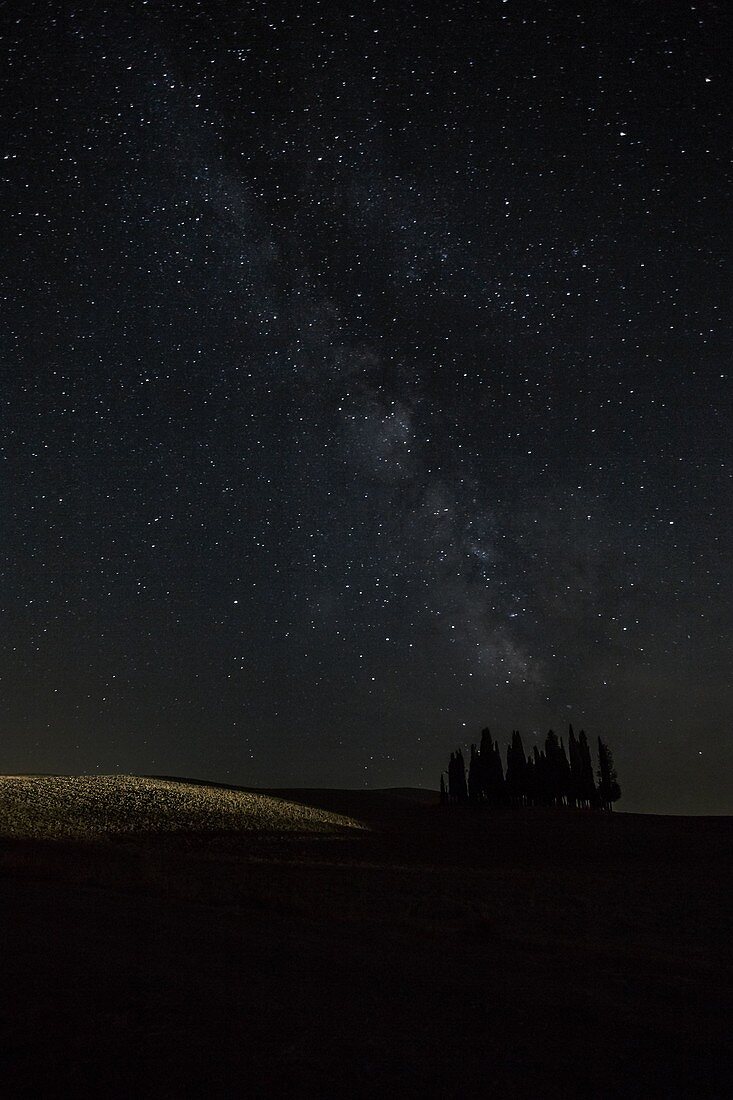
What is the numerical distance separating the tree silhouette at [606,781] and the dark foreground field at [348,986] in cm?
4745

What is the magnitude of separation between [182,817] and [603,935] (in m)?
28.0

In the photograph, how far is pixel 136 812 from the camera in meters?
35.9

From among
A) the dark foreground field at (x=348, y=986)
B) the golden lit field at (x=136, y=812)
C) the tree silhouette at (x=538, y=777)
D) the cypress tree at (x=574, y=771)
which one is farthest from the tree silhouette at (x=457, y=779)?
the dark foreground field at (x=348, y=986)

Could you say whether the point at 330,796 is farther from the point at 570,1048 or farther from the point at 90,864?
the point at 570,1048

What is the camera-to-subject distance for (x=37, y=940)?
878 cm

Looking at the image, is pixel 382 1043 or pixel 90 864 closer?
pixel 382 1043

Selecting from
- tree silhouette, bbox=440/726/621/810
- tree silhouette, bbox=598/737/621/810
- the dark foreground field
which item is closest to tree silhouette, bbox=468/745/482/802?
tree silhouette, bbox=440/726/621/810

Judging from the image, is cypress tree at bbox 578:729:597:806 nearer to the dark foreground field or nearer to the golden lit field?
the golden lit field

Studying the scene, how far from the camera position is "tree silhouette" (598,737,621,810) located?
61750 mm

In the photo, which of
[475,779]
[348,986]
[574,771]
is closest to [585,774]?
[574,771]

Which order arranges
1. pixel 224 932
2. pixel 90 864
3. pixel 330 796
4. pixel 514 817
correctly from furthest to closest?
pixel 330 796 → pixel 514 817 → pixel 90 864 → pixel 224 932

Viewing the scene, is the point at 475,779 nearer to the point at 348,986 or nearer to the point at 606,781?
the point at 606,781

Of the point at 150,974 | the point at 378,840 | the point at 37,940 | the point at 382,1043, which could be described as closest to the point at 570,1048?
the point at 382,1043

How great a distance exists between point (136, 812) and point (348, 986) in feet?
106
